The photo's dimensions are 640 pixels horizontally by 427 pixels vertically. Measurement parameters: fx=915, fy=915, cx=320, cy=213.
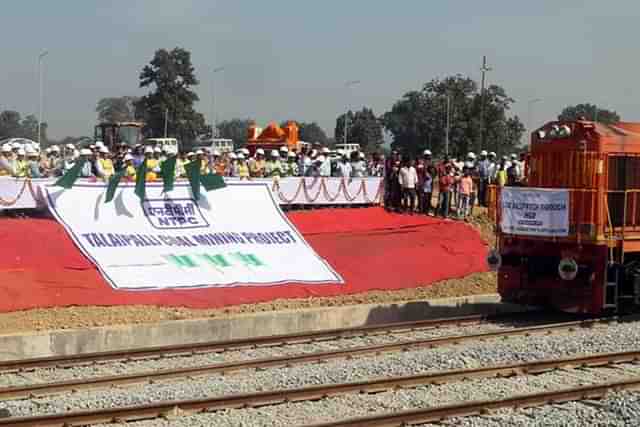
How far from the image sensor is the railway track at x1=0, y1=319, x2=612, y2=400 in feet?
36.5

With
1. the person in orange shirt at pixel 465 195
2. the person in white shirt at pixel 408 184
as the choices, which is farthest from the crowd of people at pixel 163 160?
the person in orange shirt at pixel 465 195

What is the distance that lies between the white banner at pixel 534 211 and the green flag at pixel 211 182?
7.51m

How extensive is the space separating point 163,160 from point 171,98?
70.2 metres

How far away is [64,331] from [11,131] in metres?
96.3

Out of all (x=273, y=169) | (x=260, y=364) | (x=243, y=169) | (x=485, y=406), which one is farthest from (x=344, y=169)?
(x=485, y=406)

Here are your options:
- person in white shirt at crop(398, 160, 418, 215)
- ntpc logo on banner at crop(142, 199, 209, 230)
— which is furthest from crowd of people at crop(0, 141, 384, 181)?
person in white shirt at crop(398, 160, 418, 215)

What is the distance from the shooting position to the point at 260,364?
42.1ft

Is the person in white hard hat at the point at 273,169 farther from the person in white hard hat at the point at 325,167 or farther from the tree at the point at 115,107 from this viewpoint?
the tree at the point at 115,107

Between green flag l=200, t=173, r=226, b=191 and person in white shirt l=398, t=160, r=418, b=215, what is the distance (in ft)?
22.6

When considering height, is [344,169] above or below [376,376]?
above

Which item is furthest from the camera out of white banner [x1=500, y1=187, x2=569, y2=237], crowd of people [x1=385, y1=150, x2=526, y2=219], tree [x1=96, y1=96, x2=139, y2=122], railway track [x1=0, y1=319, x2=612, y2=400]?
tree [x1=96, y1=96, x2=139, y2=122]

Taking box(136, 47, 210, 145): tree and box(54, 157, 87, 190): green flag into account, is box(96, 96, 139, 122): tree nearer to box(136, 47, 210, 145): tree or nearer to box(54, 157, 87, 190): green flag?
box(136, 47, 210, 145): tree

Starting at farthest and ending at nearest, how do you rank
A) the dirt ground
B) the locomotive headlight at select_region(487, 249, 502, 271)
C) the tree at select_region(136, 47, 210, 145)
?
the tree at select_region(136, 47, 210, 145), the locomotive headlight at select_region(487, 249, 502, 271), the dirt ground

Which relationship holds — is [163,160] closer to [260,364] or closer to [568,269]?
[568,269]
